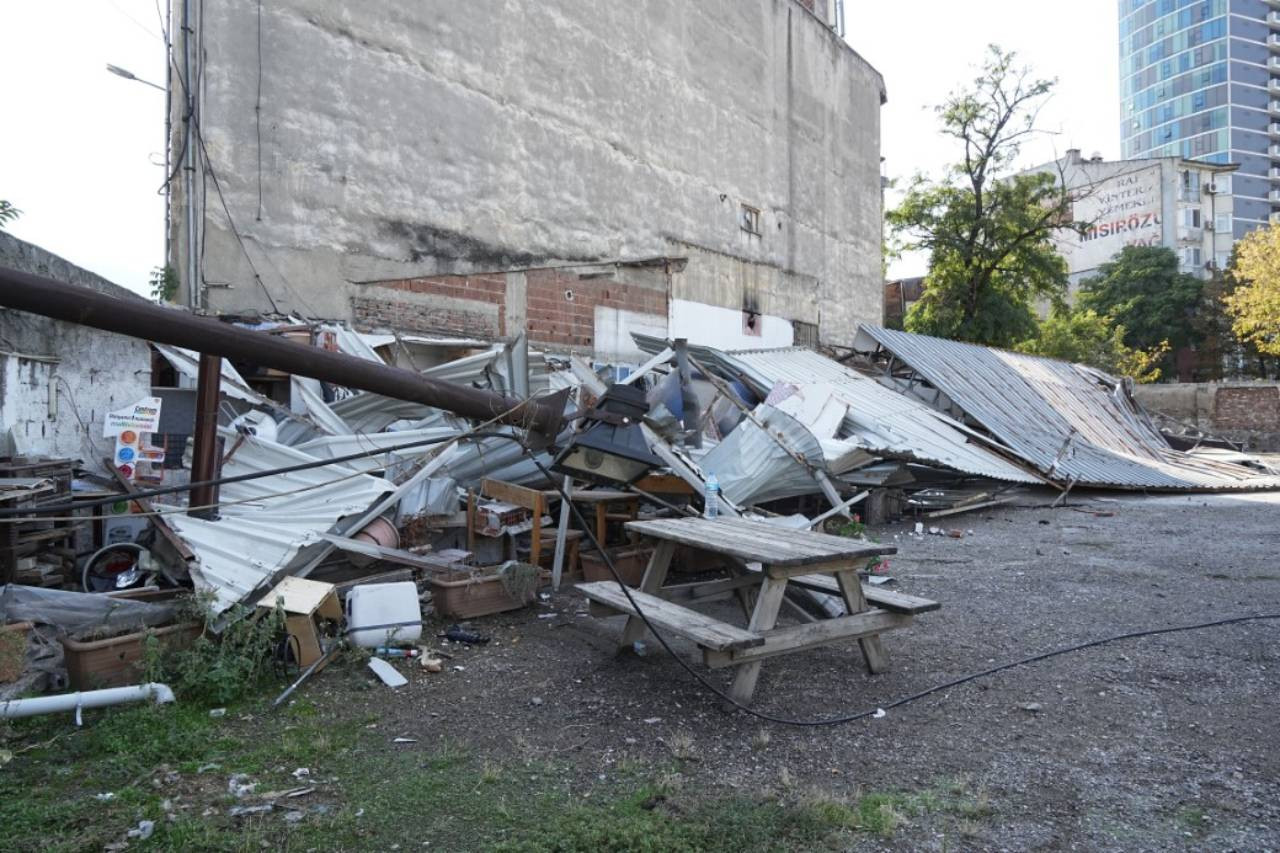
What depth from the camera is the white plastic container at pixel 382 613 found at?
210 inches

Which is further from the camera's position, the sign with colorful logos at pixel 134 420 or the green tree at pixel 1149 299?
the green tree at pixel 1149 299

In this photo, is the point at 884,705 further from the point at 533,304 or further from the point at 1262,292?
the point at 1262,292

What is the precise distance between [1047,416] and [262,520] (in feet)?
45.0

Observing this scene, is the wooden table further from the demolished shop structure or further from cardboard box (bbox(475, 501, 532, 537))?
cardboard box (bbox(475, 501, 532, 537))

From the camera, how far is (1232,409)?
22891 millimetres

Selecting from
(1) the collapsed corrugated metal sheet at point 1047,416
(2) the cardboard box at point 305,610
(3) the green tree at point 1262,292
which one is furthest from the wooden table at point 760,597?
(3) the green tree at point 1262,292

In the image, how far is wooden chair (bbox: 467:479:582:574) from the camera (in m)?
7.15

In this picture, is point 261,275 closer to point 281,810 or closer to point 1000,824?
point 281,810

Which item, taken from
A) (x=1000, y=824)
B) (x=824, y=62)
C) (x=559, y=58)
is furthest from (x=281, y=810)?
(x=824, y=62)

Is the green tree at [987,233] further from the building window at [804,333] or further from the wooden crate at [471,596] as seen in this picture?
the wooden crate at [471,596]

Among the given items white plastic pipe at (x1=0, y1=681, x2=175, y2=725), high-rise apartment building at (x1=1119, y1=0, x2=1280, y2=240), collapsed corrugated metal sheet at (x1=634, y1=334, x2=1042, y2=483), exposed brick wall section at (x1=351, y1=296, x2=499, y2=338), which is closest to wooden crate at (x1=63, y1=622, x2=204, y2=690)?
white plastic pipe at (x1=0, y1=681, x2=175, y2=725)

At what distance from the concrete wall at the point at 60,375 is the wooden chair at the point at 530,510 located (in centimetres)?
322

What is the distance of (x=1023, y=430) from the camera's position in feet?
46.4

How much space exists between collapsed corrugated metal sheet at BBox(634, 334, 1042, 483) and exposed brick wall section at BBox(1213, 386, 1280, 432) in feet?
47.3
